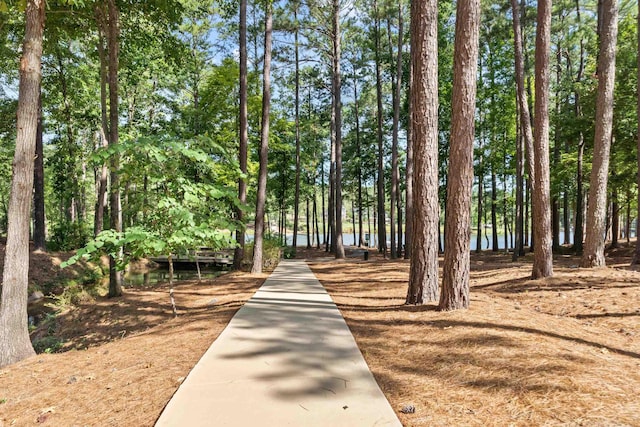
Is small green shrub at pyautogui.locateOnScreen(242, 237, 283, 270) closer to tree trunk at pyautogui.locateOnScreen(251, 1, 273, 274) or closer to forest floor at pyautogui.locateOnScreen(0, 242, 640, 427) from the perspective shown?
tree trunk at pyautogui.locateOnScreen(251, 1, 273, 274)

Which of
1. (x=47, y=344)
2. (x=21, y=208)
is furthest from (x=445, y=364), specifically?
(x=47, y=344)

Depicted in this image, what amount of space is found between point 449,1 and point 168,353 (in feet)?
66.9

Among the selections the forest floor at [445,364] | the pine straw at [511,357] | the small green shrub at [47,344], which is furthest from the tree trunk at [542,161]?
the small green shrub at [47,344]

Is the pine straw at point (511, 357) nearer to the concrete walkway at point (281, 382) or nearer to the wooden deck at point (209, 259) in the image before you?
the concrete walkway at point (281, 382)

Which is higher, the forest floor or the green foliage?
the green foliage

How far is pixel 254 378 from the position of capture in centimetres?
346

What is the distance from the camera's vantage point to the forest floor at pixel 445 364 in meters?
2.75

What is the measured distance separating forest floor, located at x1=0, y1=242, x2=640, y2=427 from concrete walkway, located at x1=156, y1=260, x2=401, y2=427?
203 millimetres

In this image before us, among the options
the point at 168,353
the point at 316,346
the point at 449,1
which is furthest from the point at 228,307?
the point at 449,1

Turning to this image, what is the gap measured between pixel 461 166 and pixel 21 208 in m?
6.63

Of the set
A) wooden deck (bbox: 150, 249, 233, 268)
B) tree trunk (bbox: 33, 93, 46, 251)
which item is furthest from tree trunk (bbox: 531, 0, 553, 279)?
tree trunk (bbox: 33, 93, 46, 251)

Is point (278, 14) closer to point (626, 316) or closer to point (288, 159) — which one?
point (288, 159)

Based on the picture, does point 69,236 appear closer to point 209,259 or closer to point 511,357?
point 209,259

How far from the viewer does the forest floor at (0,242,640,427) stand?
275 cm
